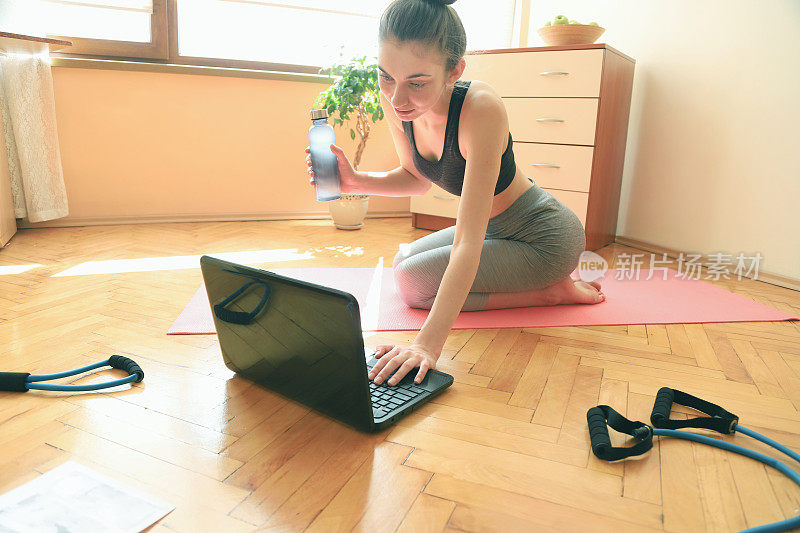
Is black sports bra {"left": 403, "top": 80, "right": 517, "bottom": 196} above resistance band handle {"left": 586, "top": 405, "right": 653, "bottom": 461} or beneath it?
above

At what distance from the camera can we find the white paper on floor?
706mm

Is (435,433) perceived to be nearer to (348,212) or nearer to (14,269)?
(14,269)

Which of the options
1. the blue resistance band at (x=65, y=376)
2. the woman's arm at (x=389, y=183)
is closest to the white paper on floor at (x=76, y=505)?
the blue resistance band at (x=65, y=376)

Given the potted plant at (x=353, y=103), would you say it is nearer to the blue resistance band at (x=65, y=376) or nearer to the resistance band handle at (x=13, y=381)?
the blue resistance band at (x=65, y=376)

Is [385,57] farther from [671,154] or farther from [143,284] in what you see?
[671,154]

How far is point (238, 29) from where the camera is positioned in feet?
9.91

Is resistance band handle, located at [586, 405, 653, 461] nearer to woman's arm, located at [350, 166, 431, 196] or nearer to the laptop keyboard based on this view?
the laptop keyboard

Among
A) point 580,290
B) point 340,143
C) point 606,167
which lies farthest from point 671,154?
point 340,143

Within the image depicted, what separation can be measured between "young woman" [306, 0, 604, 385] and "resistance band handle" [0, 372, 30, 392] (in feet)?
2.11

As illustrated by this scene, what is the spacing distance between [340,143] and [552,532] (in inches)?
105

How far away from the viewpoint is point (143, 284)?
5.93 ft

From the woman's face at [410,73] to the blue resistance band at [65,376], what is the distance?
0.72 metres

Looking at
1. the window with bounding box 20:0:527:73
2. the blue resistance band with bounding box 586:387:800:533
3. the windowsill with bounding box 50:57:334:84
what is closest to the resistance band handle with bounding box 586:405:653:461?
the blue resistance band with bounding box 586:387:800:533

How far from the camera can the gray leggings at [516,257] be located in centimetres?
162
